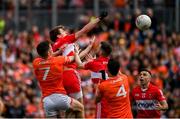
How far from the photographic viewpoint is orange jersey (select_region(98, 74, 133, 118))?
2117cm

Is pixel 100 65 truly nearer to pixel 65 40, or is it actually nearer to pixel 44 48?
pixel 65 40

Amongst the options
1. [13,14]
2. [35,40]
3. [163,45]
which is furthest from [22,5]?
[163,45]

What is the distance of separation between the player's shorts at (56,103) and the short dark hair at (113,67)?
1.51m

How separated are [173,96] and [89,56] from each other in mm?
7609

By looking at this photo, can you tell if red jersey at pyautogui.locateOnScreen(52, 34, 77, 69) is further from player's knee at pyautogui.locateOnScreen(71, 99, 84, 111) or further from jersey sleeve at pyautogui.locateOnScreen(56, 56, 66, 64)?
player's knee at pyautogui.locateOnScreen(71, 99, 84, 111)

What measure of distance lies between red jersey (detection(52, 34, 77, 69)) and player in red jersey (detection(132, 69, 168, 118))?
1644mm

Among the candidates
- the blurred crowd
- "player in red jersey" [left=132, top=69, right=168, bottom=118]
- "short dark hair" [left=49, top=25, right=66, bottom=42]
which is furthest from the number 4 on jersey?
the blurred crowd

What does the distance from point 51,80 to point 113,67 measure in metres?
1.63

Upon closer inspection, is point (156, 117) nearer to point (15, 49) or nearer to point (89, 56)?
point (89, 56)

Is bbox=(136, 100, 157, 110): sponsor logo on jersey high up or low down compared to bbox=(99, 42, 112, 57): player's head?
down

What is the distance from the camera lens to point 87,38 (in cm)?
3456

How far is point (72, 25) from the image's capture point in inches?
1474

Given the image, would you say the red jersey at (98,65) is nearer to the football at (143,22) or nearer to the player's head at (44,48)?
the football at (143,22)

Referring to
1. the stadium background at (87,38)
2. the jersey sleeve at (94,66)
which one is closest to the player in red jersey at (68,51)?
the jersey sleeve at (94,66)
